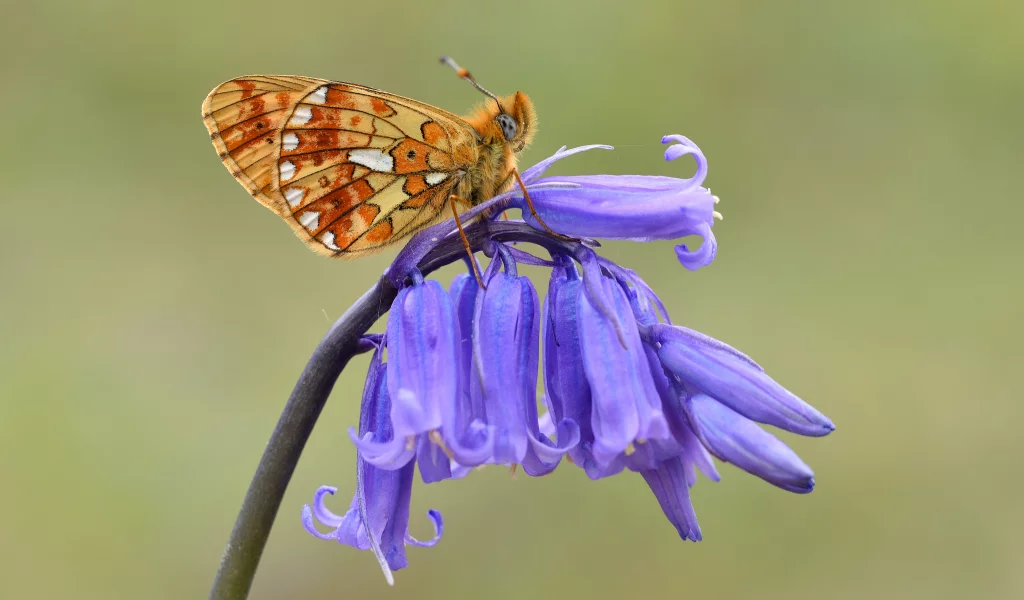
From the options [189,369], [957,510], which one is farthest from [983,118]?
[189,369]

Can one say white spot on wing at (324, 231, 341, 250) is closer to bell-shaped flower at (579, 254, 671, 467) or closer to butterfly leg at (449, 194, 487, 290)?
butterfly leg at (449, 194, 487, 290)

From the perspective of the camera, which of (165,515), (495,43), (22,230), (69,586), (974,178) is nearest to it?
(69,586)

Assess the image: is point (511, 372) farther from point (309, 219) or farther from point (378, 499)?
point (309, 219)

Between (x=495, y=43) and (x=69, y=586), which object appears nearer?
(x=69, y=586)

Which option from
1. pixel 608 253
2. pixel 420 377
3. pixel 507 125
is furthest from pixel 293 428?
pixel 608 253

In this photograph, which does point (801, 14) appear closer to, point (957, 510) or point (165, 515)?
point (957, 510)

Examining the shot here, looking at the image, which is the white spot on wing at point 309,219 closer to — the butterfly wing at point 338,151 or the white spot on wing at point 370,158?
the butterfly wing at point 338,151
